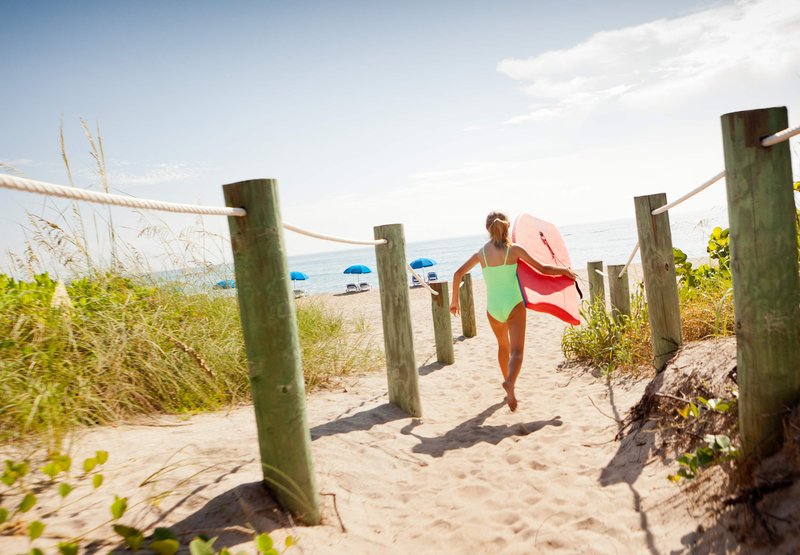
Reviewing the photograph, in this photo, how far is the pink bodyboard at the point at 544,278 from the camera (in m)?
4.62

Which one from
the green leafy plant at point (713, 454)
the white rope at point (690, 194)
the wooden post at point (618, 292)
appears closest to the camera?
the green leafy plant at point (713, 454)

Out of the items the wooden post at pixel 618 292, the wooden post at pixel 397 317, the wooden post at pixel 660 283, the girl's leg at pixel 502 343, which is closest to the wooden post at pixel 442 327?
the girl's leg at pixel 502 343

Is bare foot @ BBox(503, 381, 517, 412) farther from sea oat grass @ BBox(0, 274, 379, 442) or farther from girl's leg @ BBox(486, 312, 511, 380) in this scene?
sea oat grass @ BBox(0, 274, 379, 442)

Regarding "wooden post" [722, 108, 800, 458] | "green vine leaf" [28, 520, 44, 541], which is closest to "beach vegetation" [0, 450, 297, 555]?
"green vine leaf" [28, 520, 44, 541]

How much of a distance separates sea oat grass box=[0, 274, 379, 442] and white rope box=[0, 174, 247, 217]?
1.44 meters

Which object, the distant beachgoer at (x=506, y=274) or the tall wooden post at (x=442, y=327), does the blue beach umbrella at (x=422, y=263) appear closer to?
the tall wooden post at (x=442, y=327)

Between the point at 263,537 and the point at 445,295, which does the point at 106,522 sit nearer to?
the point at 263,537

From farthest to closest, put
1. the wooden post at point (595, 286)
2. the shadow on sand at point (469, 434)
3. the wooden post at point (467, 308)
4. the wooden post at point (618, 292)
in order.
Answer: the wooden post at point (467, 308) < the wooden post at point (595, 286) < the wooden post at point (618, 292) < the shadow on sand at point (469, 434)

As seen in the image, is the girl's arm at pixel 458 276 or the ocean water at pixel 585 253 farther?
the ocean water at pixel 585 253

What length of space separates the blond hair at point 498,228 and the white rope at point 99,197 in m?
2.67

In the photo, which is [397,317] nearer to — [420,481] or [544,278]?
[420,481]

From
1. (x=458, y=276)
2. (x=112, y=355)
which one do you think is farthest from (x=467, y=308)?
(x=112, y=355)

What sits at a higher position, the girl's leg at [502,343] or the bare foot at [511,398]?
the girl's leg at [502,343]

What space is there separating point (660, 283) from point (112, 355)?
3822 mm
